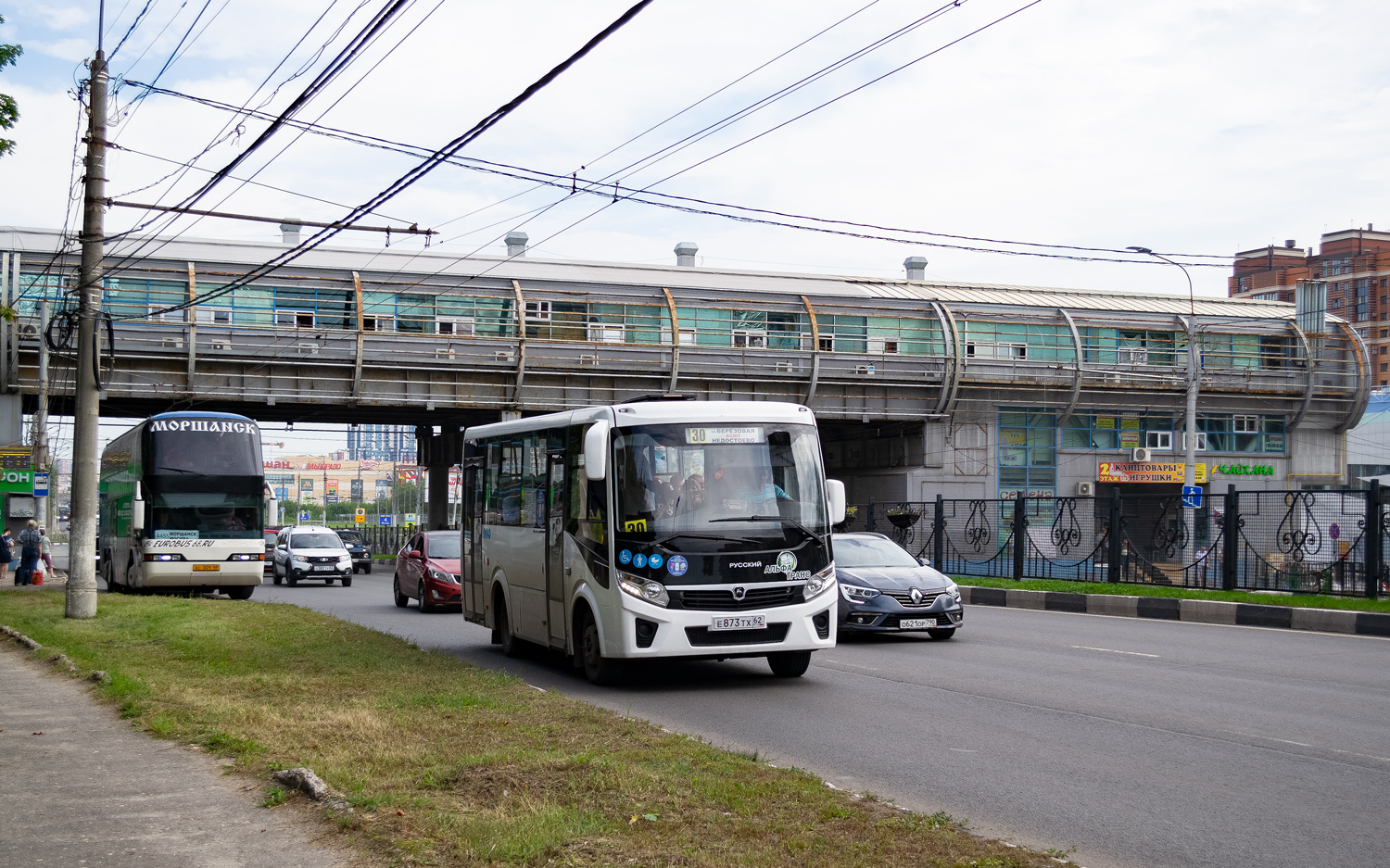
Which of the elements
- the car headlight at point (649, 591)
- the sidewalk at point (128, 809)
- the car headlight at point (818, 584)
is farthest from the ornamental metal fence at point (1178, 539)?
the sidewalk at point (128, 809)

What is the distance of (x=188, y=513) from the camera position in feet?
85.1

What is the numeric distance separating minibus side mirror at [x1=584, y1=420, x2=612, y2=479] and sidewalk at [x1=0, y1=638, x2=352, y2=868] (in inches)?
158

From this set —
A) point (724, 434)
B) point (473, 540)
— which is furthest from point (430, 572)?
point (724, 434)

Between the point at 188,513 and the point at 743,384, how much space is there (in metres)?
21.8

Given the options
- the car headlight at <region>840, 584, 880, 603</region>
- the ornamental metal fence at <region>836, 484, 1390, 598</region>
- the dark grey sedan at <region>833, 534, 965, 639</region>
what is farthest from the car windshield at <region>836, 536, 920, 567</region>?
the ornamental metal fence at <region>836, 484, 1390, 598</region>

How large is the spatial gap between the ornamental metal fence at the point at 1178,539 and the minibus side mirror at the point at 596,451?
1090 centimetres

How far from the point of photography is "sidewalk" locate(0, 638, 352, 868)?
5.76m

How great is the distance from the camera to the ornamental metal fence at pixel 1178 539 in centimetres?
2053

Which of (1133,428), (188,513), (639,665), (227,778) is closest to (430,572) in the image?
(188,513)

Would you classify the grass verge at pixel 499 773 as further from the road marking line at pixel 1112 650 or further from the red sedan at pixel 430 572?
the red sedan at pixel 430 572

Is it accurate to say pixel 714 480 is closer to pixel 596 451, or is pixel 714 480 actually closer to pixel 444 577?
pixel 596 451

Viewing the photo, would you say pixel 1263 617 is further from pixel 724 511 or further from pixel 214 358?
pixel 214 358

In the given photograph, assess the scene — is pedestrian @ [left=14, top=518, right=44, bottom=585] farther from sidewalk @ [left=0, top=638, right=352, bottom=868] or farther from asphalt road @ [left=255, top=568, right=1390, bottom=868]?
sidewalk @ [left=0, top=638, right=352, bottom=868]

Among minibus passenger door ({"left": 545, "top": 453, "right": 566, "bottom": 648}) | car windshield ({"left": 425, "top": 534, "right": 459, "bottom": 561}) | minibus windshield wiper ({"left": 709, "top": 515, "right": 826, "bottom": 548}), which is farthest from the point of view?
car windshield ({"left": 425, "top": 534, "right": 459, "bottom": 561})
